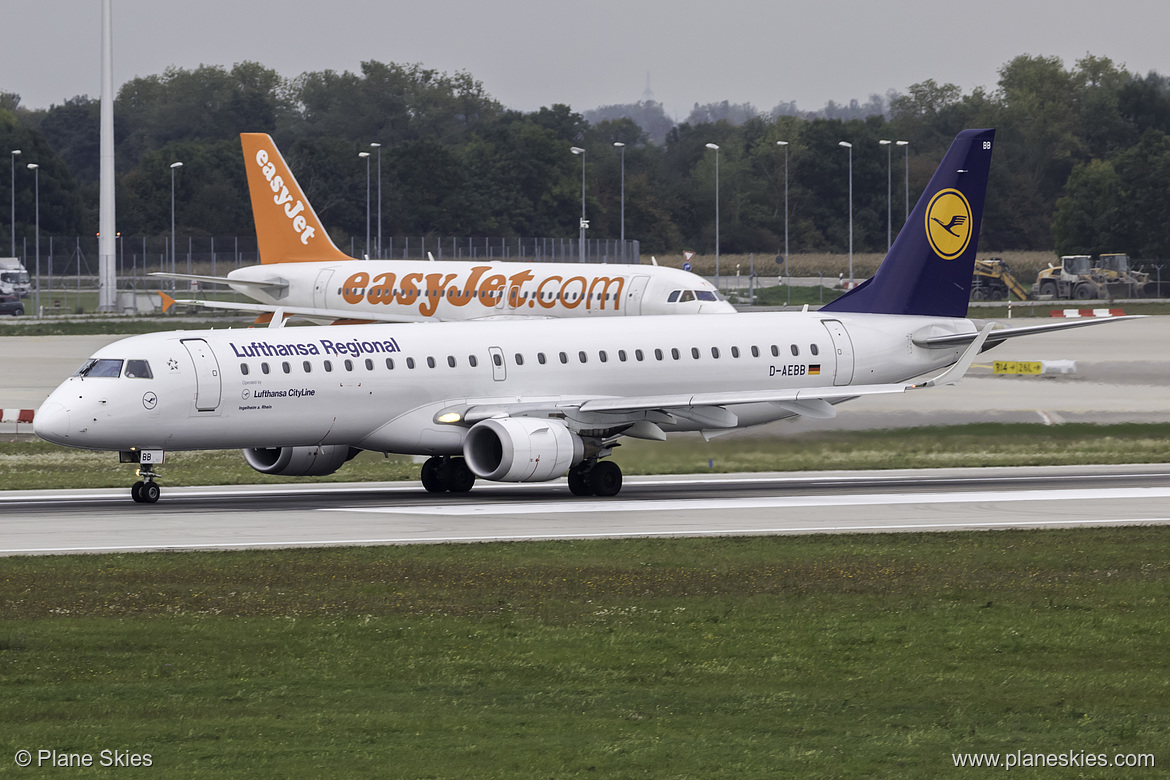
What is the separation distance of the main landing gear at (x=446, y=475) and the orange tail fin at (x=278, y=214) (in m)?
39.2

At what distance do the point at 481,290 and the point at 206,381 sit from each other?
119 ft

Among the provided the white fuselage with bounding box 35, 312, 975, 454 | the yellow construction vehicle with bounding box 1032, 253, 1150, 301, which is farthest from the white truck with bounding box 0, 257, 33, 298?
the white fuselage with bounding box 35, 312, 975, 454

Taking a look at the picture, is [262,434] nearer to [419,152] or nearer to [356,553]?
[356,553]

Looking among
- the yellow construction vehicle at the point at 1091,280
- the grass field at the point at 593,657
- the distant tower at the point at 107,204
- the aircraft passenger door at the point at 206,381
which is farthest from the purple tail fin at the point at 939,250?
the yellow construction vehicle at the point at 1091,280

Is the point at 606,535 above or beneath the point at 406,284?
beneath

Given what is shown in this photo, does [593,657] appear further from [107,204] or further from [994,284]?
[994,284]

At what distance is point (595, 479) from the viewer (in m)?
38.5

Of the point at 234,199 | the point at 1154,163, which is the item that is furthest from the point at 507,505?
the point at 234,199

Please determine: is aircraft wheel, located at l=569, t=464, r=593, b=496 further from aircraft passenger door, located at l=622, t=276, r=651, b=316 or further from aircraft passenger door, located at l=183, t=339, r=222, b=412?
aircraft passenger door, located at l=622, t=276, r=651, b=316

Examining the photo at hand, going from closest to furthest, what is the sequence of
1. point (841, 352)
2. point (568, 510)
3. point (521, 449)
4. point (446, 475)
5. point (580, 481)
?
point (521, 449)
point (568, 510)
point (580, 481)
point (446, 475)
point (841, 352)

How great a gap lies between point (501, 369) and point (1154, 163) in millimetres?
114445

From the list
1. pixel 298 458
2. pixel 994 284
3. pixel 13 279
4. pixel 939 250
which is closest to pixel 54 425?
pixel 298 458

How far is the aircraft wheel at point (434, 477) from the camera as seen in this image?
39.3m

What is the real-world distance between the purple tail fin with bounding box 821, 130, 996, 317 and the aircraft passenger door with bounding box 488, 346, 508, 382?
32.9ft
